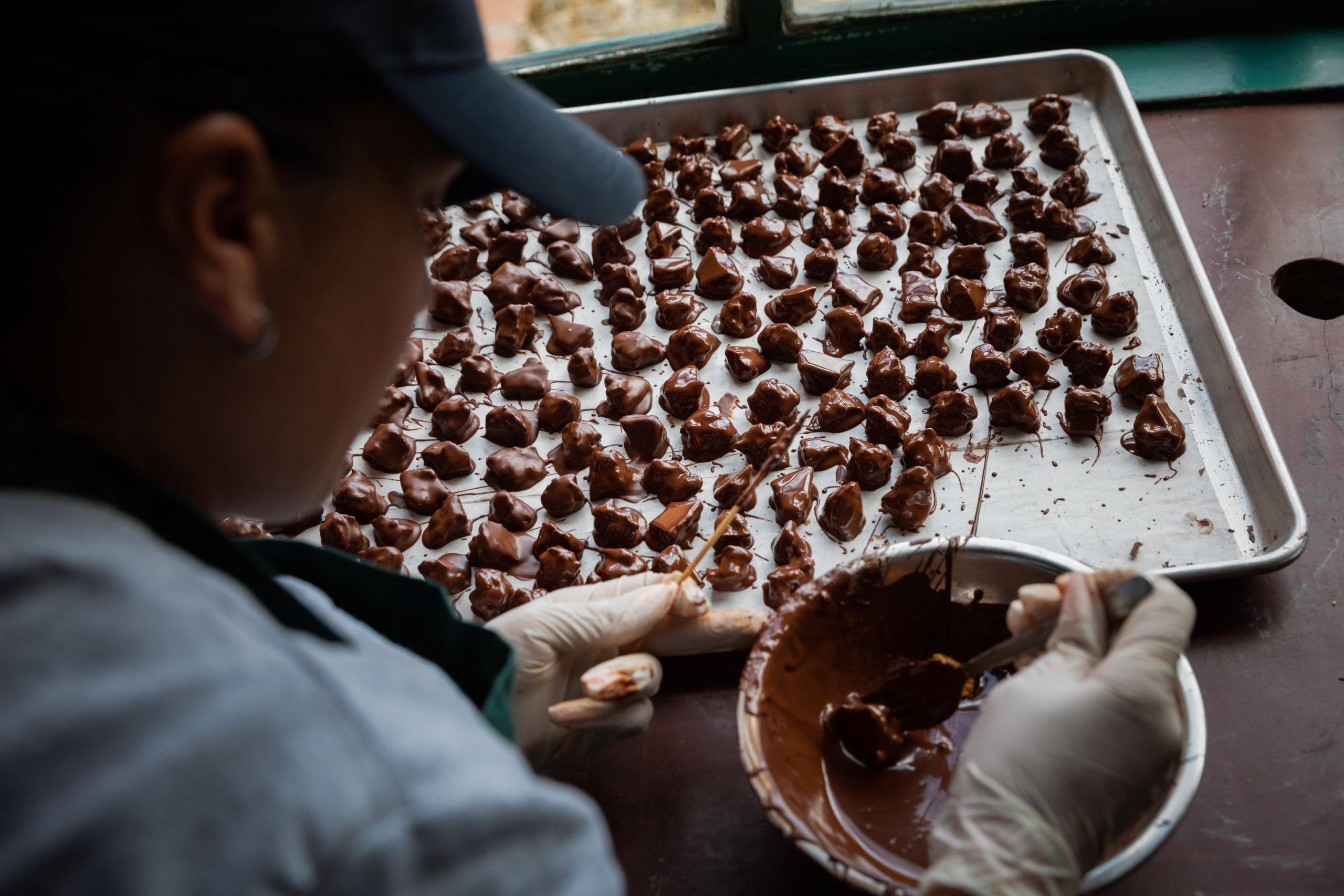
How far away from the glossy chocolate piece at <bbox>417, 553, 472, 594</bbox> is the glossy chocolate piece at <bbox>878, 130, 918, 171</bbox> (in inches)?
61.7

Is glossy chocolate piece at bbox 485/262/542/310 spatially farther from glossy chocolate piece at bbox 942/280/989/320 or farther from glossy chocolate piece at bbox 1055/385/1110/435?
glossy chocolate piece at bbox 1055/385/1110/435

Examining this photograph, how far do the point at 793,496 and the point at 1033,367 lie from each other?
64 cm

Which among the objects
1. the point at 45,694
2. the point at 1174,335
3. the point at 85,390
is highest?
the point at 85,390

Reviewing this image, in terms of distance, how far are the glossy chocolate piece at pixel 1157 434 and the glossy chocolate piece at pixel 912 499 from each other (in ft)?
1.46

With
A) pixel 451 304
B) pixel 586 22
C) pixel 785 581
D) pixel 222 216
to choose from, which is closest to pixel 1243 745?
pixel 785 581

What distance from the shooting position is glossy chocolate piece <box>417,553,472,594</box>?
2025 millimetres

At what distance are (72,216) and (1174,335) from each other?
7.22ft

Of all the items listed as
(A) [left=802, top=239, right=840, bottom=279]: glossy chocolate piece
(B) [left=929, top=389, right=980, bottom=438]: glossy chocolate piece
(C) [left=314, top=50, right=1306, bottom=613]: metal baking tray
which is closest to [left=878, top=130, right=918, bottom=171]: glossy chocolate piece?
(C) [left=314, top=50, right=1306, bottom=613]: metal baking tray

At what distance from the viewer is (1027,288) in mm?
2324

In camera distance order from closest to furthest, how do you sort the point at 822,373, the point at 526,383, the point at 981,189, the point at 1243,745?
the point at 1243,745 → the point at 822,373 → the point at 526,383 → the point at 981,189

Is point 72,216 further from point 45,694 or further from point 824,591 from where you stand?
point 824,591

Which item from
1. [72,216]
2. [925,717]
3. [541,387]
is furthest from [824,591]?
[72,216]

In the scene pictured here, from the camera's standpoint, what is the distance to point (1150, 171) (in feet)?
8.15

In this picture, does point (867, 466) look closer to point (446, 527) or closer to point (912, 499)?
point (912, 499)
